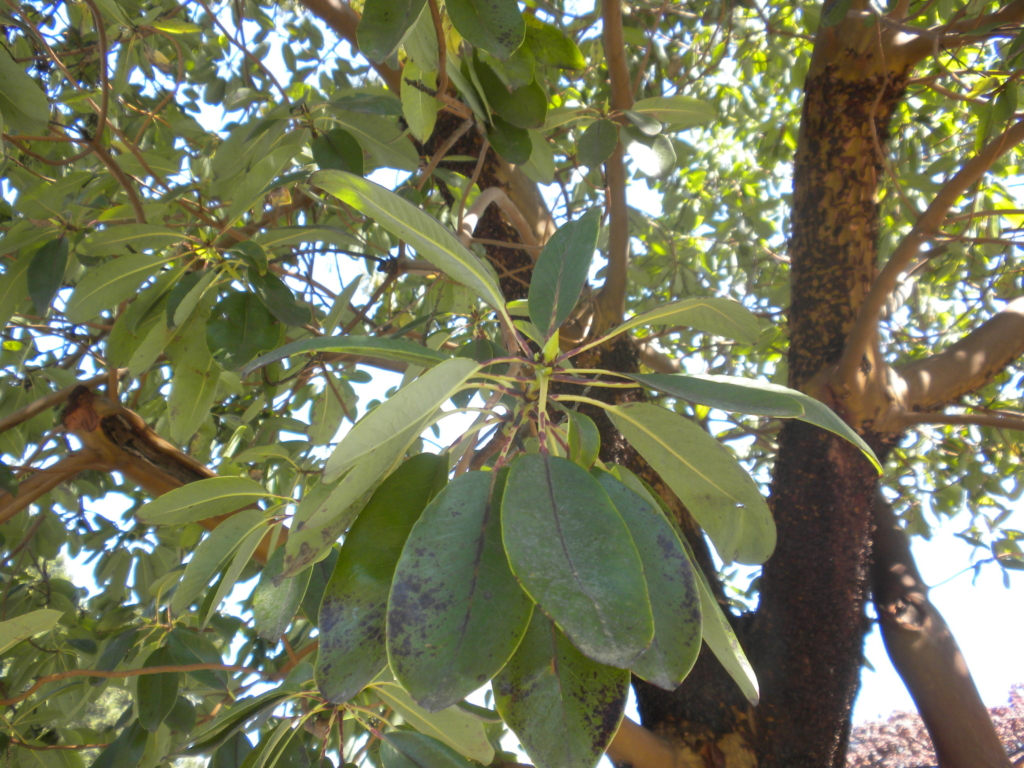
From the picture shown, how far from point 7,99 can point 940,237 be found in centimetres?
162

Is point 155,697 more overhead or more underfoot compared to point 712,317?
more underfoot

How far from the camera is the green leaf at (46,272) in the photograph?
1140 millimetres

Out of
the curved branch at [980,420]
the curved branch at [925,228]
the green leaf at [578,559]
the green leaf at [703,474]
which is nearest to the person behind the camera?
the green leaf at [578,559]

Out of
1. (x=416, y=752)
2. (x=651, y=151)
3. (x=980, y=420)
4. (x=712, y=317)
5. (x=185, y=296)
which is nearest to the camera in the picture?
(x=712, y=317)

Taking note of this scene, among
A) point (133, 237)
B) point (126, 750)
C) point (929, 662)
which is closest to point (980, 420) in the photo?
point (929, 662)

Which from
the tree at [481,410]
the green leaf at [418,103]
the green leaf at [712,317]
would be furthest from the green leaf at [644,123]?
the green leaf at [712,317]

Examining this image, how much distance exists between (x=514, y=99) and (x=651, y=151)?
0.37 metres

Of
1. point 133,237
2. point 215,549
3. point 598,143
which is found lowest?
point 215,549

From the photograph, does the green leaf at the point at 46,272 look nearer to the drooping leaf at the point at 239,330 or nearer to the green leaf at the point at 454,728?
the drooping leaf at the point at 239,330

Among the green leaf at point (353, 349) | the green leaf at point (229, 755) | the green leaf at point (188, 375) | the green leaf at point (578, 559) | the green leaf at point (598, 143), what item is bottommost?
the green leaf at point (229, 755)

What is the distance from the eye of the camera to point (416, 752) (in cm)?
83

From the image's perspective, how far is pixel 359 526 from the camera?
565mm

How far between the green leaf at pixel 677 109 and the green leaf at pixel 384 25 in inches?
25.3

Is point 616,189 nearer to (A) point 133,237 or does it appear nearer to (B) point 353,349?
(A) point 133,237
